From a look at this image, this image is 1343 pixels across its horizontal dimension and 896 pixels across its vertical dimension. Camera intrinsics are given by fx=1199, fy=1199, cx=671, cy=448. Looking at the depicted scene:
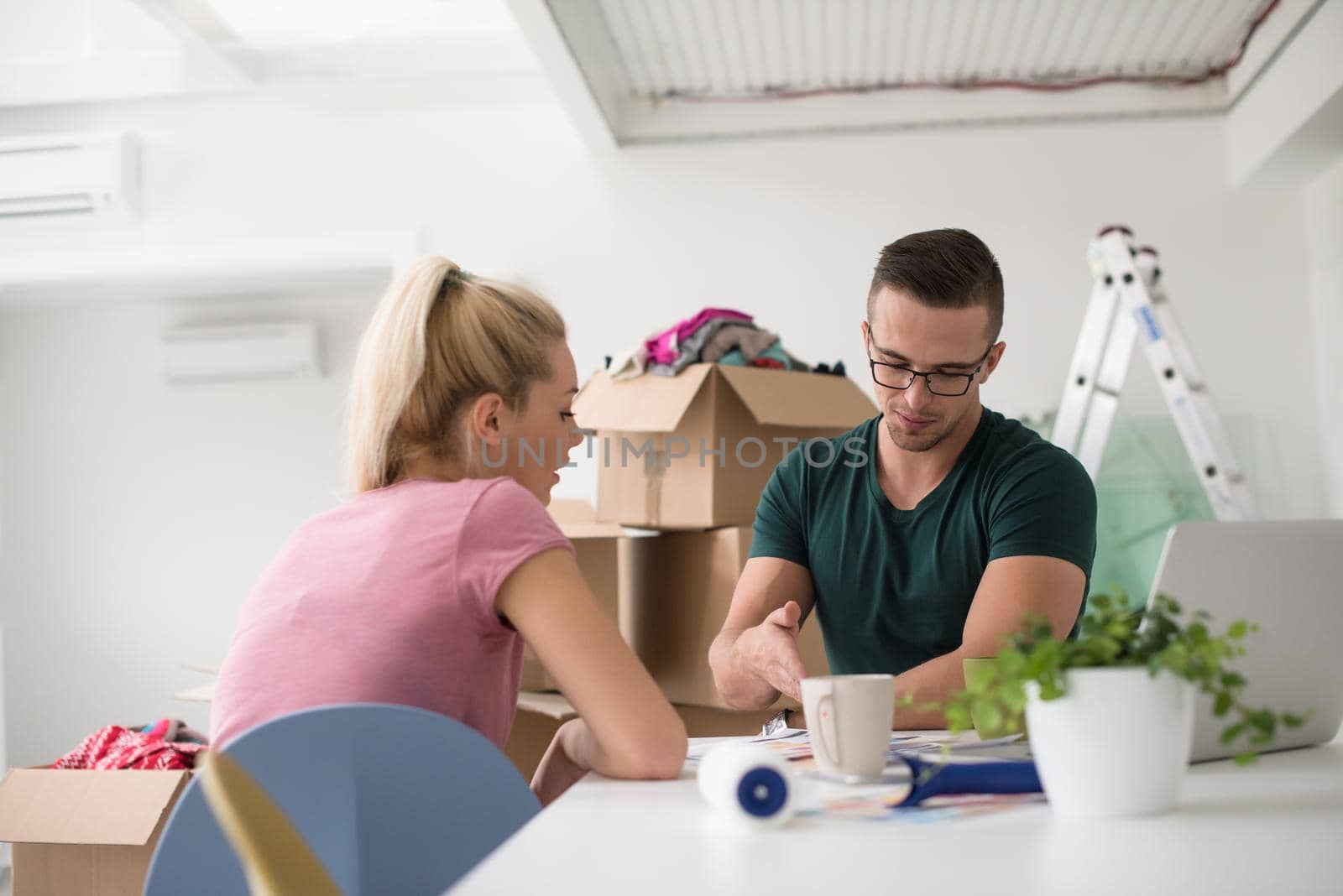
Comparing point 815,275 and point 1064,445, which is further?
point 815,275

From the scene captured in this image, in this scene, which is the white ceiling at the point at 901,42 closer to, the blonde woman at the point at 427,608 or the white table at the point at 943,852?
the blonde woman at the point at 427,608

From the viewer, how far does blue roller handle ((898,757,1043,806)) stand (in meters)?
0.88

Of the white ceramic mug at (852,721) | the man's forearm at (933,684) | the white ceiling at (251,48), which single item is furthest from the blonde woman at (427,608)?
the white ceiling at (251,48)

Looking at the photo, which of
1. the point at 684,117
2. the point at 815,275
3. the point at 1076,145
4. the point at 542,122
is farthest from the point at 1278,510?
the point at 542,122

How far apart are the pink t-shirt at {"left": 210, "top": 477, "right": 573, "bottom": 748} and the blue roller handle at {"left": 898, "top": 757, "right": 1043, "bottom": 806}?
1.24ft

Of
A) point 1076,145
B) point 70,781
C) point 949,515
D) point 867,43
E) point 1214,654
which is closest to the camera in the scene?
point 1214,654

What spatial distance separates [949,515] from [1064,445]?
1740 millimetres

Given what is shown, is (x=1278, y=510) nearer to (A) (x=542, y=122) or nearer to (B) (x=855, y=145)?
(B) (x=855, y=145)

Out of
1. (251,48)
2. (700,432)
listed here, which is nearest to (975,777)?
(700,432)

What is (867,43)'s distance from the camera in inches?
126

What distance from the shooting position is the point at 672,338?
2439 millimetres

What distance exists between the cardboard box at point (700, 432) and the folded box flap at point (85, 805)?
39.9 inches

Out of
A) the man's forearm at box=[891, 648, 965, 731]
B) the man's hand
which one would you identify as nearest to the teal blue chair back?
the man's hand

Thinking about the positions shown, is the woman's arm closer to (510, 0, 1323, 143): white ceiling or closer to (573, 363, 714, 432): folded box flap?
(573, 363, 714, 432): folded box flap
